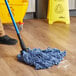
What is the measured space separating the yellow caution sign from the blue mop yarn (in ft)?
4.37

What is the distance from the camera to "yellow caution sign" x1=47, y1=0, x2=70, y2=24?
3348 mm

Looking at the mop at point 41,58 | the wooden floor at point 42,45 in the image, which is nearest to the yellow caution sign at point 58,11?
the wooden floor at point 42,45

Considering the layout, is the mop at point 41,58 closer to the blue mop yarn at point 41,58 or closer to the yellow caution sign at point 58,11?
the blue mop yarn at point 41,58

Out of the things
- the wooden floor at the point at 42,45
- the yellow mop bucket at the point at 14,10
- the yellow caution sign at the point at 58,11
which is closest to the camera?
the wooden floor at the point at 42,45

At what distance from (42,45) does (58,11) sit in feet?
3.61

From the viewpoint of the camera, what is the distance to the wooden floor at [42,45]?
1817 millimetres

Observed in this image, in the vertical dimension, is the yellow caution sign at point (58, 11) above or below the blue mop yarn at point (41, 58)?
above

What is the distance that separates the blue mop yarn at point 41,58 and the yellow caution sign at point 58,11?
1.33 m

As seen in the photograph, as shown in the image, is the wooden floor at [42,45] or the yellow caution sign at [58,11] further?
the yellow caution sign at [58,11]

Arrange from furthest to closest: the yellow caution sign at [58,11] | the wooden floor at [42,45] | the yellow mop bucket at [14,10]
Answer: the yellow caution sign at [58,11]
the yellow mop bucket at [14,10]
the wooden floor at [42,45]

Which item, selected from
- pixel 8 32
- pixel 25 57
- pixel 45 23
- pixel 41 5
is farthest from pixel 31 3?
pixel 25 57

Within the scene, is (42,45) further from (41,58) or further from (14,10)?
(14,10)

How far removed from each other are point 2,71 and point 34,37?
3.09 feet

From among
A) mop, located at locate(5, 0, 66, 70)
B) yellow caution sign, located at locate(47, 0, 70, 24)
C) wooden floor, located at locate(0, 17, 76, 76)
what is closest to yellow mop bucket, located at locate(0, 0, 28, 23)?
wooden floor, located at locate(0, 17, 76, 76)
